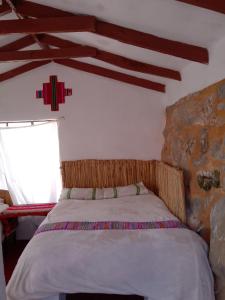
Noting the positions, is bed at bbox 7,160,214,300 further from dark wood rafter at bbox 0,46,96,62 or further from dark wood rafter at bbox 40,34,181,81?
dark wood rafter at bbox 0,46,96,62

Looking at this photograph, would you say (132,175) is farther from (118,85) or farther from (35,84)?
(35,84)

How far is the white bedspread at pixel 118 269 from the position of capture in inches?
70.5

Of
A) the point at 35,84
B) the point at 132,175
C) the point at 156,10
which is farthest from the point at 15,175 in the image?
the point at 156,10

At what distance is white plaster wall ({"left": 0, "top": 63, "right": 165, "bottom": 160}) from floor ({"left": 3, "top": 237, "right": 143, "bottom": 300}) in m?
1.38

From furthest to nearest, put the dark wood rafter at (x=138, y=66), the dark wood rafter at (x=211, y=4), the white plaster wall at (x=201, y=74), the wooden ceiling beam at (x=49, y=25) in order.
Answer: the dark wood rafter at (x=138, y=66) → the wooden ceiling beam at (x=49, y=25) → the white plaster wall at (x=201, y=74) → the dark wood rafter at (x=211, y=4)

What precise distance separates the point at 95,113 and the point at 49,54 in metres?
1.14

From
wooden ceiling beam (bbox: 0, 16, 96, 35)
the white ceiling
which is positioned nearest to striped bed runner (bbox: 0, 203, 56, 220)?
wooden ceiling beam (bbox: 0, 16, 96, 35)

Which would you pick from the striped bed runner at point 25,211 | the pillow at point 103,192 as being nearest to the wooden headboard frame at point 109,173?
the pillow at point 103,192

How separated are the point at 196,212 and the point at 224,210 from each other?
1.85 feet

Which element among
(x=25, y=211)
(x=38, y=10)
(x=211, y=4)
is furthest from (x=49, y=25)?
(x=25, y=211)

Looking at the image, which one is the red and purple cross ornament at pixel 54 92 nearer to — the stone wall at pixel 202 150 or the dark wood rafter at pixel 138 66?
the dark wood rafter at pixel 138 66

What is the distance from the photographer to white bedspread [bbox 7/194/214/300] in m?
1.79

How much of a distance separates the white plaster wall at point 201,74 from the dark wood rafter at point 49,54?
1032 millimetres

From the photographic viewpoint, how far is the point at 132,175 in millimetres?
3830
